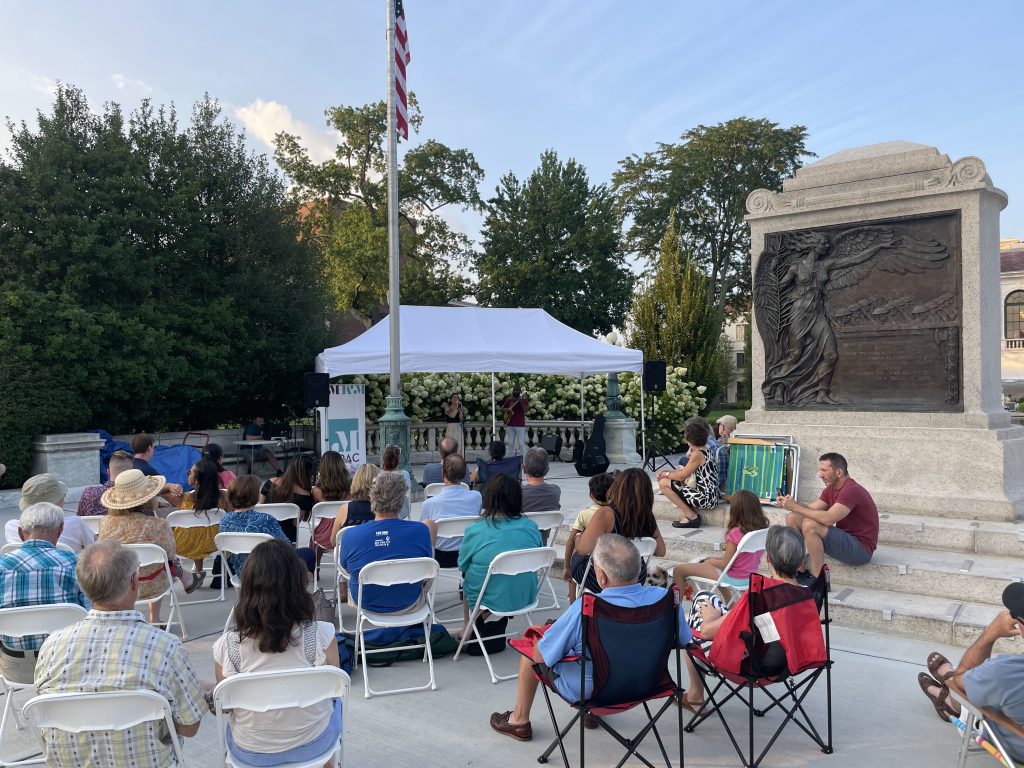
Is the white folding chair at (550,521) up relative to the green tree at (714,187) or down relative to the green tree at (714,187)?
down

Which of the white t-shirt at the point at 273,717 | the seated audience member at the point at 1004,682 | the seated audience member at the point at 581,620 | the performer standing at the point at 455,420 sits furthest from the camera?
the performer standing at the point at 455,420

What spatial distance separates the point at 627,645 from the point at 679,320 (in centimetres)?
2180

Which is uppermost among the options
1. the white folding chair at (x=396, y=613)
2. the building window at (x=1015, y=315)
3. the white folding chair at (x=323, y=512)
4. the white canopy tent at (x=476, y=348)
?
the building window at (x=1015, y=315)

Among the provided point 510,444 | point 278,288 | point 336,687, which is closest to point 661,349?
point 510,444

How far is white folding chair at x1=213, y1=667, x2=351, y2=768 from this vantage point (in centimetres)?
261

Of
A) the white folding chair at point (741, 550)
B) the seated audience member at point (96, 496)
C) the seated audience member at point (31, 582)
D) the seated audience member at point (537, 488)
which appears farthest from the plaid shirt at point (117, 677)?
the seated audience member at point (96, 496)

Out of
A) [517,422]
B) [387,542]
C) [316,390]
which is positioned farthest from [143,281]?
[387,542]

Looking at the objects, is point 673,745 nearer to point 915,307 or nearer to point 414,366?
point 915,307

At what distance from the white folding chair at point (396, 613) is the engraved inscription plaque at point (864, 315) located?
498 cm

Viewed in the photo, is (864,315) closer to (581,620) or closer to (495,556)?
(495,556)

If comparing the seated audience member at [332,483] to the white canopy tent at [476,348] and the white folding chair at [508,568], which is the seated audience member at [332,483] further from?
the white canopy tent at [476,348]

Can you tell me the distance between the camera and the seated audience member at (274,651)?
2.78 meters

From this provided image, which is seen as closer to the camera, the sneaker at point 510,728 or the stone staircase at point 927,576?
the sneaker at point 510,728

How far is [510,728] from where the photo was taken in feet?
12.4
